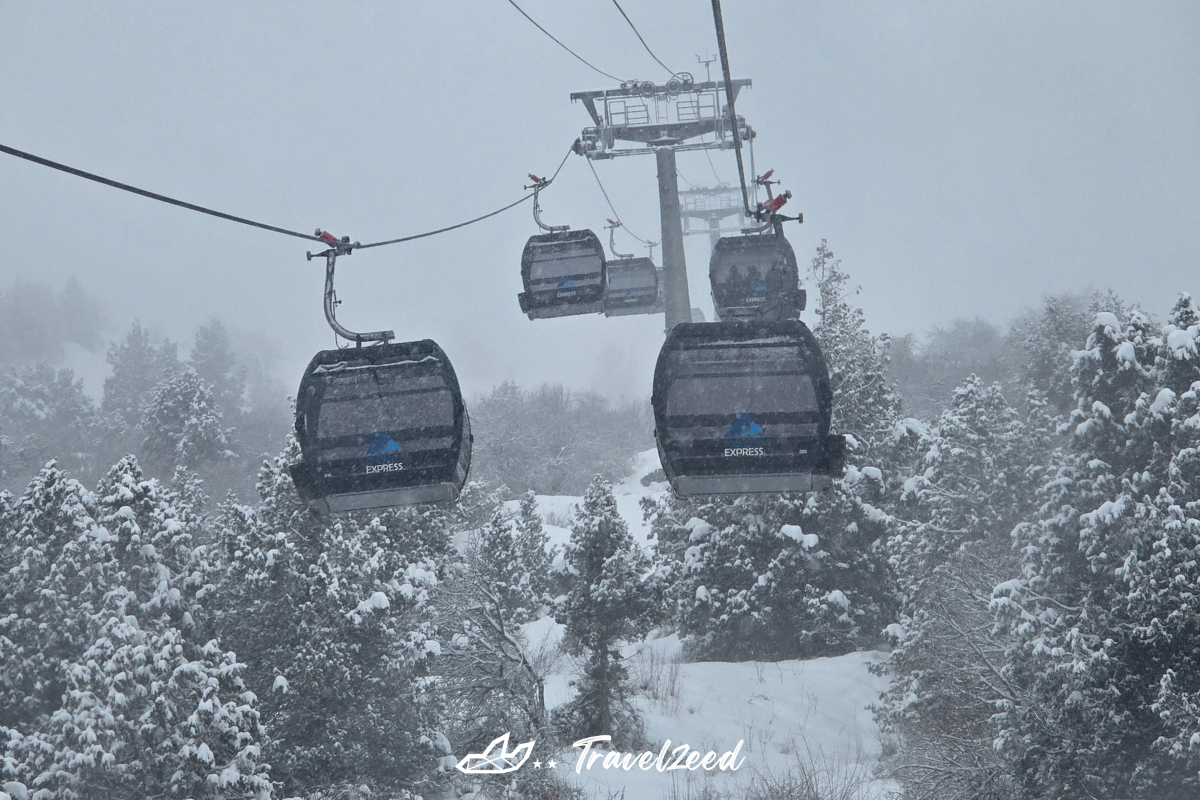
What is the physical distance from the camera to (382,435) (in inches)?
275

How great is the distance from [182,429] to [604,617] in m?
61.9

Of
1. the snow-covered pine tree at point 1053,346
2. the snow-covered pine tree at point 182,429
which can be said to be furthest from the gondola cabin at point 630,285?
the snow-covered pine tree at point 182,429

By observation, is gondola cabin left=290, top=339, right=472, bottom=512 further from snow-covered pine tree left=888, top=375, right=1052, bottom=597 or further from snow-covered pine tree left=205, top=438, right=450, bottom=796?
snow-covered pine tree left=888, top=375, right=1052, bottom=597

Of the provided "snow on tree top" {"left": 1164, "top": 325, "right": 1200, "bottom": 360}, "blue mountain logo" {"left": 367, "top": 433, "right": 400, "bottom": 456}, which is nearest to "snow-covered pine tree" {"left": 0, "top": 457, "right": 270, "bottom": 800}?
"blue mountain logo" {"left": 367, "top": 433, "right": 400, "bottom": 456}

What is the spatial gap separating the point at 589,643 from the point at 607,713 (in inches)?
67.9

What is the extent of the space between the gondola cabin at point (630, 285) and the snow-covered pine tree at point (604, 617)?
8.45 meters

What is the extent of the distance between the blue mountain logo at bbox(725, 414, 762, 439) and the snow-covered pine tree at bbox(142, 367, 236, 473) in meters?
75.3

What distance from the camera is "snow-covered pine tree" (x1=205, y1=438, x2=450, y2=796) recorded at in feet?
74.6

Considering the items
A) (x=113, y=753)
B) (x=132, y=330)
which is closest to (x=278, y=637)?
(x=113, y=753)

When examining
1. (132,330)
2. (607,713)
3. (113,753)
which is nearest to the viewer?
(113,753)

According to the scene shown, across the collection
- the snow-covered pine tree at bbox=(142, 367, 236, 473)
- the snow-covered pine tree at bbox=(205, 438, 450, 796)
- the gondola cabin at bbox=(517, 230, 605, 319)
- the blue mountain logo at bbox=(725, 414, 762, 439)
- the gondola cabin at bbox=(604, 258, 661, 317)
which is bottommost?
the snow-covered pine tree at bbox=(205, 438, 450, 796)

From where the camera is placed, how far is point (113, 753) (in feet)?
61.7

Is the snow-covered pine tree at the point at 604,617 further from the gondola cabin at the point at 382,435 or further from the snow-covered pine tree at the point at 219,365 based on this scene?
the snow-covered pine tree at the point at 219,365

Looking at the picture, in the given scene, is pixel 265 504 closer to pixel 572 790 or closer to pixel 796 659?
pixel 572 790
